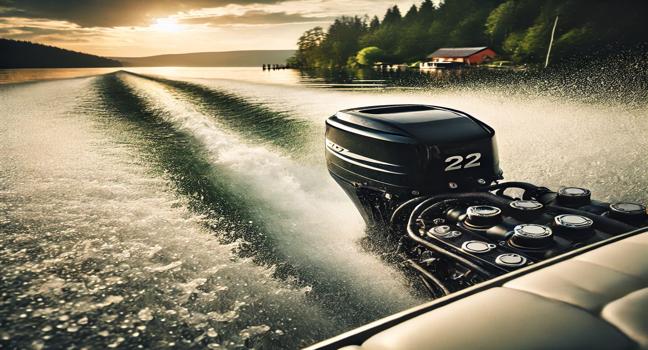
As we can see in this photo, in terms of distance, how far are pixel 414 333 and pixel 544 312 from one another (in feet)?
1.31

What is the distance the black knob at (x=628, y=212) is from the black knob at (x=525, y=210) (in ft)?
1.39

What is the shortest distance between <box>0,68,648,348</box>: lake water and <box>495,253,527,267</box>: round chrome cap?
1.07 metres

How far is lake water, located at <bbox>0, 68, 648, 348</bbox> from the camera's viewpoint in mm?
2941

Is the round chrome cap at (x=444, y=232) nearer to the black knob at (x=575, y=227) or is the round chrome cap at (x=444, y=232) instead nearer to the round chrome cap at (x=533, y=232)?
the round chrome cap at (x=533, y=232)

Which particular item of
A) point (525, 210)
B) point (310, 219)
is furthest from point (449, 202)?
point (310, 219)

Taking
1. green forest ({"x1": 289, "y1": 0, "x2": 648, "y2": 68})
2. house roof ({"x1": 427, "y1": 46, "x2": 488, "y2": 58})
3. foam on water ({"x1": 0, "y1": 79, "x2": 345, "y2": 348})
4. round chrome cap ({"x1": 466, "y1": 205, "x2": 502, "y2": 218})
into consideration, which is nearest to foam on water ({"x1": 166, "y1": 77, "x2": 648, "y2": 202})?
round chrome cap ({"x1": 466, "y1": 205, "x2": 502, "y2": 218})

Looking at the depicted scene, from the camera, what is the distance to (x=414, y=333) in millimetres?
1193

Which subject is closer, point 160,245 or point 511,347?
point 511,347

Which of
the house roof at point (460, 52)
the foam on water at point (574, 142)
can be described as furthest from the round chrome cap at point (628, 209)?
the house roof at point (460, 52)

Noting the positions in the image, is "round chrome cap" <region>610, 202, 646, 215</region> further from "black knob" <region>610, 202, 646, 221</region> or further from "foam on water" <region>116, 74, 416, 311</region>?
"foam on water" <region>116, 74, 416, 311</region>

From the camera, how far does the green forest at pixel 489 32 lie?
40.9 metres

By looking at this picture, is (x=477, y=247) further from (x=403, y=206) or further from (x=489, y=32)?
(x=489, y=32)

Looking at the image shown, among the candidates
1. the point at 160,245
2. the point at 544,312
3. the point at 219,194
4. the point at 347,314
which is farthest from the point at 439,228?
the point at 219,194

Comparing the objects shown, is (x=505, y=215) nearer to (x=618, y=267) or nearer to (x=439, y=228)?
(x=439, y=228)
